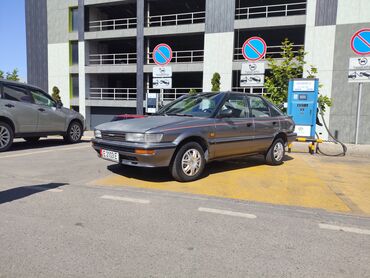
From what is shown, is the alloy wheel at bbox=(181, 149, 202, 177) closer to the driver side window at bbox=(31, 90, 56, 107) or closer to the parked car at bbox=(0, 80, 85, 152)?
the parked car at bbox=(0, 80, 85, 152)

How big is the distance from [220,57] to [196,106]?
14.3 metres

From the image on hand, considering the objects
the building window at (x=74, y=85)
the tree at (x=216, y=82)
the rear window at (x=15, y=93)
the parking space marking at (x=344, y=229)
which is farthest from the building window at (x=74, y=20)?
the parking space marking at (x=344, y=229)

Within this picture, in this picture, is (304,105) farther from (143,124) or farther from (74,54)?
(74,54)

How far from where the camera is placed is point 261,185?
5.36 m

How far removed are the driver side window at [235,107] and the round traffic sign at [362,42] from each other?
491cm

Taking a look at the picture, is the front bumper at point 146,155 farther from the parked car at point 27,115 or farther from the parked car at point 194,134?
the parked car at point 27,115

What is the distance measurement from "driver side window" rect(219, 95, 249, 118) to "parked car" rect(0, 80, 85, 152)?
6.09 meters

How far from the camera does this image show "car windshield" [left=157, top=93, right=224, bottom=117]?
18.9 ft

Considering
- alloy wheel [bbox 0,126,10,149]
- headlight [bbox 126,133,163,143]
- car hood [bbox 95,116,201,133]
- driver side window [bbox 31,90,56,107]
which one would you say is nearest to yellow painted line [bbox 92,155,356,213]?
headlight [bbox 126,133,163,143]

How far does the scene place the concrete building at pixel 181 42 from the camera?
16.4m

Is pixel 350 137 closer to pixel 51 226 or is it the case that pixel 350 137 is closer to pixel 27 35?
pixel 51 226

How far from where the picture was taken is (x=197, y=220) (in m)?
3.60

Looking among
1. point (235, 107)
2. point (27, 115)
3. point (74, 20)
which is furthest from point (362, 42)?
point (74, 20)

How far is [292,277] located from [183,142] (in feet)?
10.1
